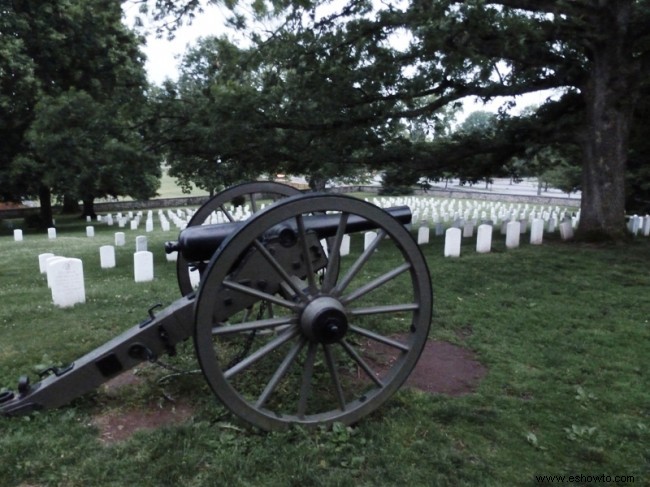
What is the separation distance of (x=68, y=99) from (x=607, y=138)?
10145mm

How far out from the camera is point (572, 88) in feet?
37.9

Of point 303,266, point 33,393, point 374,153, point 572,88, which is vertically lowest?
point 33,393

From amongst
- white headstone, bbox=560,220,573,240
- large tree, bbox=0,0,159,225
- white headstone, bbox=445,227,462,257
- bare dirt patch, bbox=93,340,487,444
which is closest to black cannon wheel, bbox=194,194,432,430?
bare dirt patch, bbox=93,340,487,444

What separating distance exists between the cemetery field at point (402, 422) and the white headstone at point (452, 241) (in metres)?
3.00

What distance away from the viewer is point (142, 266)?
7258mm

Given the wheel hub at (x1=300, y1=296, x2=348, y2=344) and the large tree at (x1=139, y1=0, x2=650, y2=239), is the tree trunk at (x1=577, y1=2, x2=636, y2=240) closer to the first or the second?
the large tree at (x1=139, y1=0, x2=650, y2=239)

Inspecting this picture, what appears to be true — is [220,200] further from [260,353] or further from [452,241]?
[452,241]

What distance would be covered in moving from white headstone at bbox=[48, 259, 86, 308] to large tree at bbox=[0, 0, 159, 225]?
158 inches

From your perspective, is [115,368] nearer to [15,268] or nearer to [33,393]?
[33,393]

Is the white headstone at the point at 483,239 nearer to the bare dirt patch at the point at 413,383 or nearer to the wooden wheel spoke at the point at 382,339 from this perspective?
the bare dirt patch at the point at 413,383

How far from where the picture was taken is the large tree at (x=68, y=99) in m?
9.43

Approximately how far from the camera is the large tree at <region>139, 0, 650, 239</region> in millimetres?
8336

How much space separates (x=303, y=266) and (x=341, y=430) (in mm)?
1034

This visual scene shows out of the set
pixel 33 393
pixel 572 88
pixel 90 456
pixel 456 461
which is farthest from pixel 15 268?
pixel 572 88
